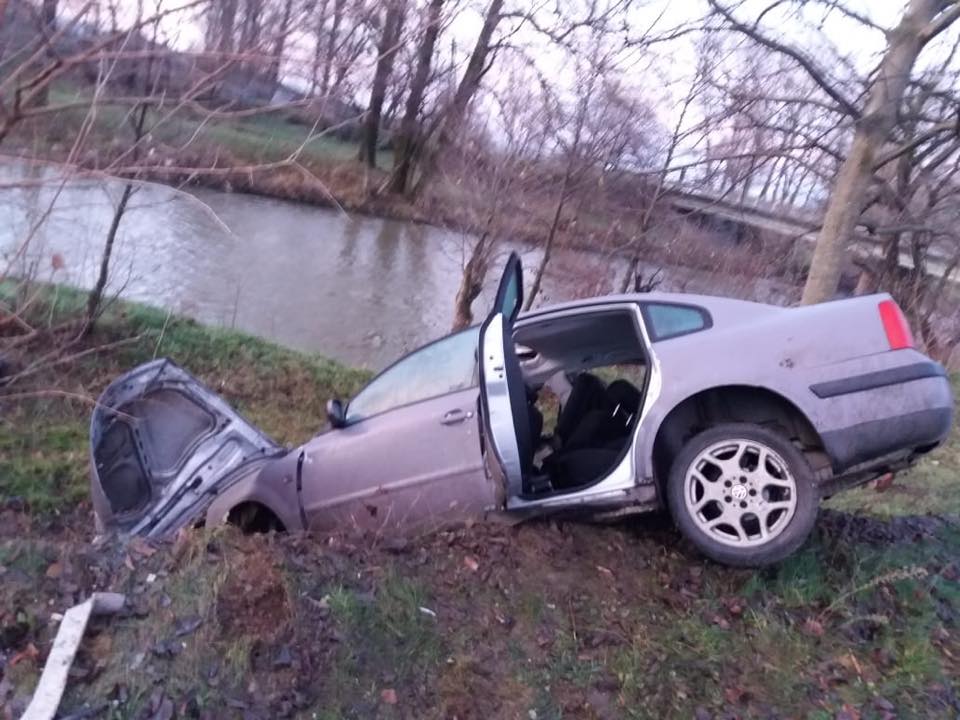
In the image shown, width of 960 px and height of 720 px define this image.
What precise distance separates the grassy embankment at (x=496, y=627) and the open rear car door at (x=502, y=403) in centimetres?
44

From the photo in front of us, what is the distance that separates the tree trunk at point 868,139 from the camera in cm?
1058

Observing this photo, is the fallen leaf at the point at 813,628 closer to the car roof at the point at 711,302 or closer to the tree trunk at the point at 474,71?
the car roof at the point at 711,302

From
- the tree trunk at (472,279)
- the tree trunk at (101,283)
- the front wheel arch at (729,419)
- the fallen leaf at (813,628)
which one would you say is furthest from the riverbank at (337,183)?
the fallen leaf at (813,628)

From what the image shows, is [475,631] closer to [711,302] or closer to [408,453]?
[408,453]

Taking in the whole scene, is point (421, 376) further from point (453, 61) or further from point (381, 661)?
point (453, 61)

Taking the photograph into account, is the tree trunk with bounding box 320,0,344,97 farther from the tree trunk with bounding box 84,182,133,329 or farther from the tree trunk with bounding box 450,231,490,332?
the tree trunk with bounding box 450,231,490,332

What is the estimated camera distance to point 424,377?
5.64 m

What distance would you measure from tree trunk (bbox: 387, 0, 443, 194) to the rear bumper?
2993 mm

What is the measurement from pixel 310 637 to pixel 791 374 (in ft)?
8.28

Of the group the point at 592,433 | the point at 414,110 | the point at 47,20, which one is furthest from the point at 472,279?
the point at 47,20

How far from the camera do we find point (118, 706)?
3.51 m

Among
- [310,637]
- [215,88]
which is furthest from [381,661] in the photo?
[215,88]

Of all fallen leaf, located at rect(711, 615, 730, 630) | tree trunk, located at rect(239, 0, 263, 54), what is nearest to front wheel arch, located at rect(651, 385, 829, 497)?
fallen leaf, located at rect(711, 615, 730, 630)

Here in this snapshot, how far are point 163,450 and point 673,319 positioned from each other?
11.7ft
